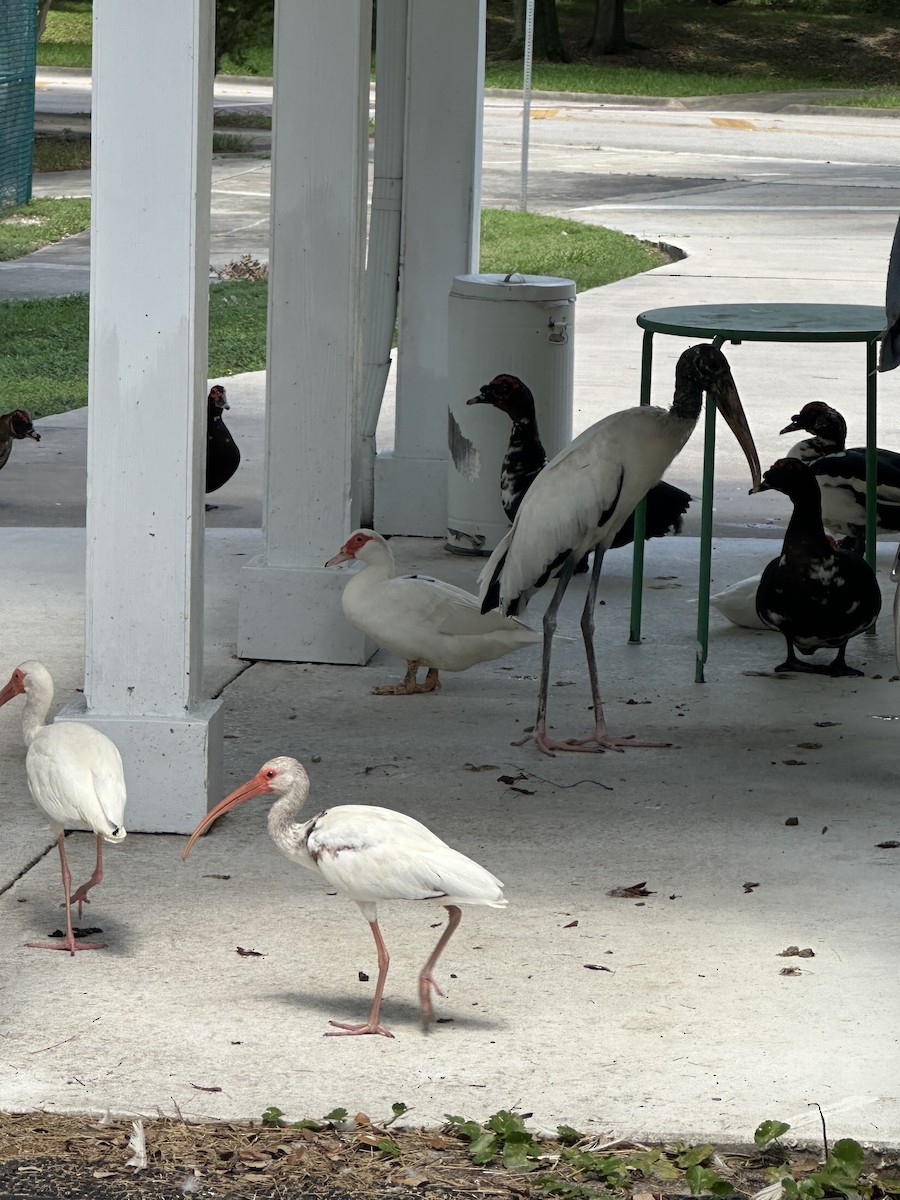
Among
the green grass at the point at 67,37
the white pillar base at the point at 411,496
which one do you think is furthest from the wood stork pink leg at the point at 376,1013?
the green grass at the point at 67,37

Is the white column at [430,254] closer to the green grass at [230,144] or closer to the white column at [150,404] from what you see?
the white column at [150,404]

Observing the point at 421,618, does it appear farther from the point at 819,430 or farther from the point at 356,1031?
the point at 819,430

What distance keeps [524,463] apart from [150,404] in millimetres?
3135

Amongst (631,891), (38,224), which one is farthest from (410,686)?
(38,224)

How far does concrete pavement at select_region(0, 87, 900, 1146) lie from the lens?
153 inches

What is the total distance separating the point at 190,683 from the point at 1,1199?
198 cm

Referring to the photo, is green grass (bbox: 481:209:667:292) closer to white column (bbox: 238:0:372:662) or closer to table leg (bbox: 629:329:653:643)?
table leg (bbox: 629:329:653:643)

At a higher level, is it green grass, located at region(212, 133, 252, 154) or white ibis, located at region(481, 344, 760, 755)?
green grass, located at region(212, 133, 252, 154)

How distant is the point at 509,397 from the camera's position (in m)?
7.86

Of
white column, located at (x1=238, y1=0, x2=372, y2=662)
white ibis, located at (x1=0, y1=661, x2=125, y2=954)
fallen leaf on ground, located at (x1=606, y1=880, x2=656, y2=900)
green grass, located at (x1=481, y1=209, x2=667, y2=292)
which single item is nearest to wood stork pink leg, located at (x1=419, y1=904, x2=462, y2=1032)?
white ibis, located at (x1=0, y1=661, x2=125, y2=954)

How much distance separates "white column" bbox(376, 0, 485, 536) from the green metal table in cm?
196

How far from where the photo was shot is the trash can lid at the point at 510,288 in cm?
855

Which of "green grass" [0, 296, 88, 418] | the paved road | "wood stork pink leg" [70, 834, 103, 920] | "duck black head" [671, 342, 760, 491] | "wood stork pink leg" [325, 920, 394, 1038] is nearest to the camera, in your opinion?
"wood stork pink leg" [325, 920, 394, 1038]

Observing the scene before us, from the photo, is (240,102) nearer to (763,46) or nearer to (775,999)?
(763,46)
